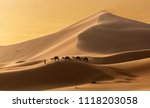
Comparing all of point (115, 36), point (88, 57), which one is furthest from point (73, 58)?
point (115, 36)

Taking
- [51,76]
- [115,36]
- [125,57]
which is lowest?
[51,76]

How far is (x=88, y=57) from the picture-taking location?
3412 millimetres

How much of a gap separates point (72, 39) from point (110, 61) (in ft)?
1.08

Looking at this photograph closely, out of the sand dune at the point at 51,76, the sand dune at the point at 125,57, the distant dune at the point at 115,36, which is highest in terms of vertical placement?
the distant dune at the point at 115,36

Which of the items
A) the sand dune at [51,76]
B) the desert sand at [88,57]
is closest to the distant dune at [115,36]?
the desert sand at [88,57]

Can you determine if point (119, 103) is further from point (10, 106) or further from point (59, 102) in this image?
point (10, 106)

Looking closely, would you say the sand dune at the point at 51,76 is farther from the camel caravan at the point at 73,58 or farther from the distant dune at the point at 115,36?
the distant dune at the point at 115,36

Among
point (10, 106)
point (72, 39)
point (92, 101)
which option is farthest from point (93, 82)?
point (10, 106)

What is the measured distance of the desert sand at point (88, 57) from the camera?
338cm

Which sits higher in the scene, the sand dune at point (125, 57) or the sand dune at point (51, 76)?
the sand dune at point (125, 57)

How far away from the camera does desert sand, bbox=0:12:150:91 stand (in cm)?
338

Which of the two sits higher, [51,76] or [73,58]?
[73,58]

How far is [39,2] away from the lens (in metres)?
3.48

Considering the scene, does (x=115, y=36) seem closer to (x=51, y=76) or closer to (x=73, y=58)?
(x=73, y=58)
